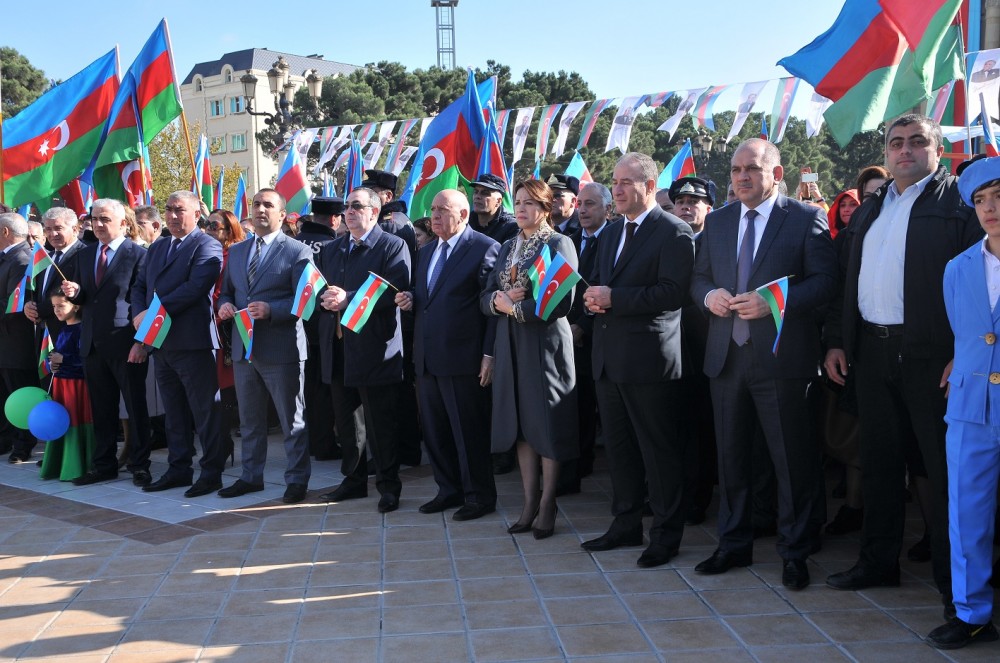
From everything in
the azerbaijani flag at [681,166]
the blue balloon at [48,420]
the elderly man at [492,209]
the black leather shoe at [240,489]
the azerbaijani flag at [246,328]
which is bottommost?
the black leather shoe at [240,489]

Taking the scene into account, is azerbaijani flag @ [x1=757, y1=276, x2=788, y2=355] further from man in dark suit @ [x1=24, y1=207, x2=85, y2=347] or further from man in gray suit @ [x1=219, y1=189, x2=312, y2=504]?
man in dark suit @ [x1=24, y1=207, x2=85, y2=347]

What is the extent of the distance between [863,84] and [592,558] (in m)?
3.13

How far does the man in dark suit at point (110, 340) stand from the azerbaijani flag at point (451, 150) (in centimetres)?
254

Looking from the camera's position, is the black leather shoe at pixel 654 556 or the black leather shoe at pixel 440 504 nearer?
the black leather shoe at pixel 654 556

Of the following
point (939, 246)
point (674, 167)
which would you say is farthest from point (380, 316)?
point (674, 167)

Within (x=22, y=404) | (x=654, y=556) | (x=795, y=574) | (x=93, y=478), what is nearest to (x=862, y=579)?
(x=795, y=574)

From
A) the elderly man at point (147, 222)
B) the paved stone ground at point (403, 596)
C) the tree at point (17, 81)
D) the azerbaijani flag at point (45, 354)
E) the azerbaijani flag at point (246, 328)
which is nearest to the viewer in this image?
the paved stone ground at point (403, 596)

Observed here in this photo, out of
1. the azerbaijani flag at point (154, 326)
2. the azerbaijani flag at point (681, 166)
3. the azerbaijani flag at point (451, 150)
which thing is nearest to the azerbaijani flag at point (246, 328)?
the azerbaijani flag at point (154, 326)

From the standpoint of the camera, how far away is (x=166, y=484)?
7125 millimetres

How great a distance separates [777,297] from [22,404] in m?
6.06

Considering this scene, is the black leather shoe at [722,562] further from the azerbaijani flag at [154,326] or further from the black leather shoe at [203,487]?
the azerbaijani flag at [154,326]

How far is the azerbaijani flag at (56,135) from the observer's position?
834 cm

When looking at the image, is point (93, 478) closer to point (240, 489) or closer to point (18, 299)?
point (240, 489)

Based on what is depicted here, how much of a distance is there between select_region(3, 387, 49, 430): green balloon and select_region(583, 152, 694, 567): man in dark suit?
16.0 ft
